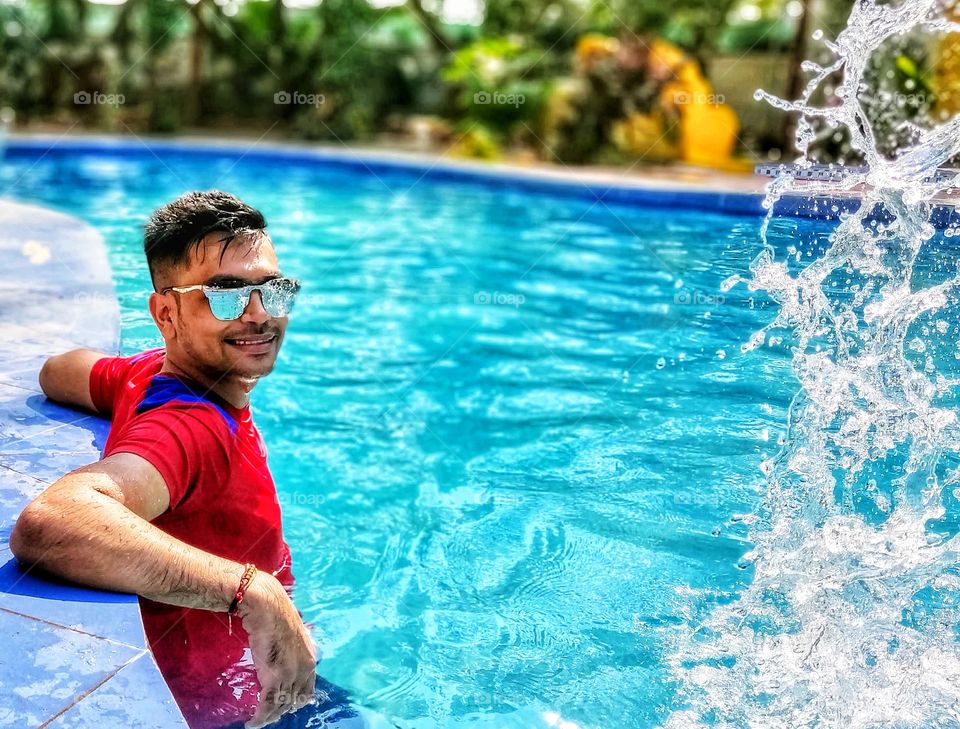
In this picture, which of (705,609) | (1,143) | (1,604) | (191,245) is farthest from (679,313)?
(1,143)

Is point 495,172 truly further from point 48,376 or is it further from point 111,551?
point 111,551

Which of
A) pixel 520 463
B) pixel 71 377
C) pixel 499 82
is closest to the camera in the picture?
pixel 71 377

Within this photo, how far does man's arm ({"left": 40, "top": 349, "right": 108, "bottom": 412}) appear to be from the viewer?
2.97m

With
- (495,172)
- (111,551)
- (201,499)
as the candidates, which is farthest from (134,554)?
(495,172)

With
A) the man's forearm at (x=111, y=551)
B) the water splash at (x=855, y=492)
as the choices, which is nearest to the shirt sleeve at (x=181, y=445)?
the man's forearm at (x=111, y=551)

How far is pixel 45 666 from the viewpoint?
5.67 feet

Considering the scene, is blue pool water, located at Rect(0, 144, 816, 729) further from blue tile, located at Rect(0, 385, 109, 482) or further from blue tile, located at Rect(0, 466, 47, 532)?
blue tile, located at Rect(0, 466, 47, 532)

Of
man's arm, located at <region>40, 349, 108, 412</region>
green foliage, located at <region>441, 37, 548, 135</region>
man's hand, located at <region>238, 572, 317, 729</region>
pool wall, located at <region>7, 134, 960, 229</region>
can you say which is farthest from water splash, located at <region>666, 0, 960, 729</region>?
green foliage, located at <region>441, 37, 548, 135</region>

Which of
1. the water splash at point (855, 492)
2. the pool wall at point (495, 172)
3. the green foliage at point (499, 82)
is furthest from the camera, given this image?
the green foliage at point (499, 82)

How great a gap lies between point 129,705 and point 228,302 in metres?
0.91

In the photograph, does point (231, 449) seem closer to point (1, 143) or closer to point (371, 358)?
point (371, 358)

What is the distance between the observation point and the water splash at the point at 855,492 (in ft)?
8.39

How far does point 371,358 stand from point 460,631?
2.55 m

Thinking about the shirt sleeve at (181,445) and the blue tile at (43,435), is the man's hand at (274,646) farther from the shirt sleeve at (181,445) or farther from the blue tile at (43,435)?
the blue tile at (43,435)
